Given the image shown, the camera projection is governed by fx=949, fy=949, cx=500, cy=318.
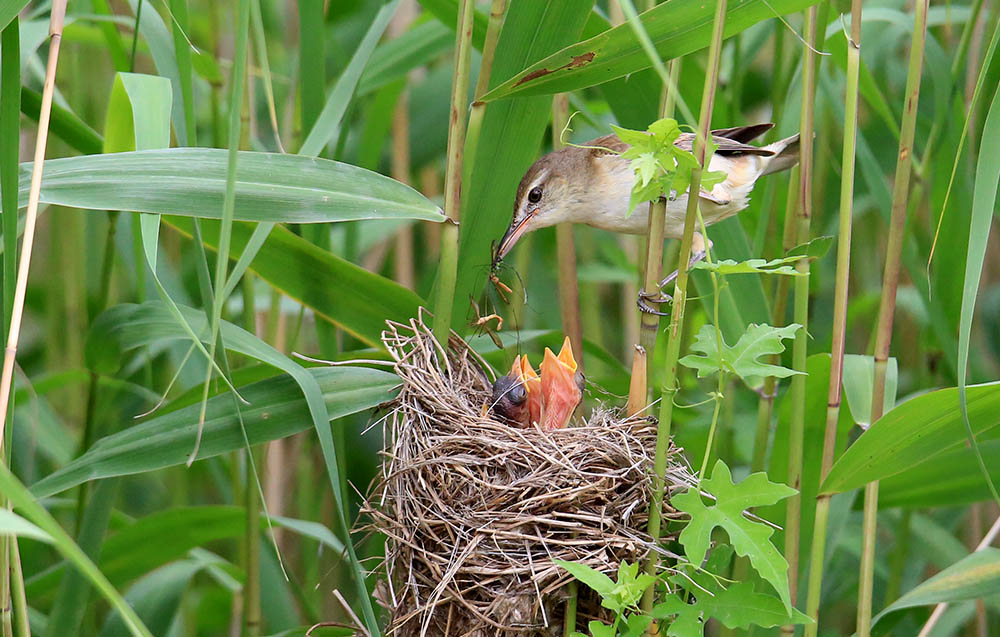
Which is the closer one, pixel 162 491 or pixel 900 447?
pixel 900 447

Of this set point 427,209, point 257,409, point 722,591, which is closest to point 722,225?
point 427,209

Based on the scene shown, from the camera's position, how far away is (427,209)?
1395mm

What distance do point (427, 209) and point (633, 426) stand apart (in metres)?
0.46

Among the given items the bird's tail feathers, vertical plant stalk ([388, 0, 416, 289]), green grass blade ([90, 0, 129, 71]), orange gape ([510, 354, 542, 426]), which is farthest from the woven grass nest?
vertical plant stalk ([388, 0, 416, 289])

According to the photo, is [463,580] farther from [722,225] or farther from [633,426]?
[722,225]

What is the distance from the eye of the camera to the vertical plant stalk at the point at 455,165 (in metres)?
1.37

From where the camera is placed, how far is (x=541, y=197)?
207cm

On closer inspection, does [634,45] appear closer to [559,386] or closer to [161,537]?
[559,386]

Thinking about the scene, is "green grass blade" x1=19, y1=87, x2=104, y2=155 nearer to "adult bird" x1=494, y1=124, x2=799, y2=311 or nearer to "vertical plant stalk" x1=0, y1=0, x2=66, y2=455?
"vertical plant stalk" x1=0, y1=0, x2=66, y2=455

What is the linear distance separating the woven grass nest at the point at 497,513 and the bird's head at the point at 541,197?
0.59 metres

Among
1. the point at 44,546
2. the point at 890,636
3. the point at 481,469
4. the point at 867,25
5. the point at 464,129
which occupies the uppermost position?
the point at 867,25

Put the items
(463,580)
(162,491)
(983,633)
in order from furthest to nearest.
A: 1. (162,491)
2. (983,633)
3. (463,580)

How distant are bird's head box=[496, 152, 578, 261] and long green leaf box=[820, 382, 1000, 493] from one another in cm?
89

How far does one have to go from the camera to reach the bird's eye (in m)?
1.85
